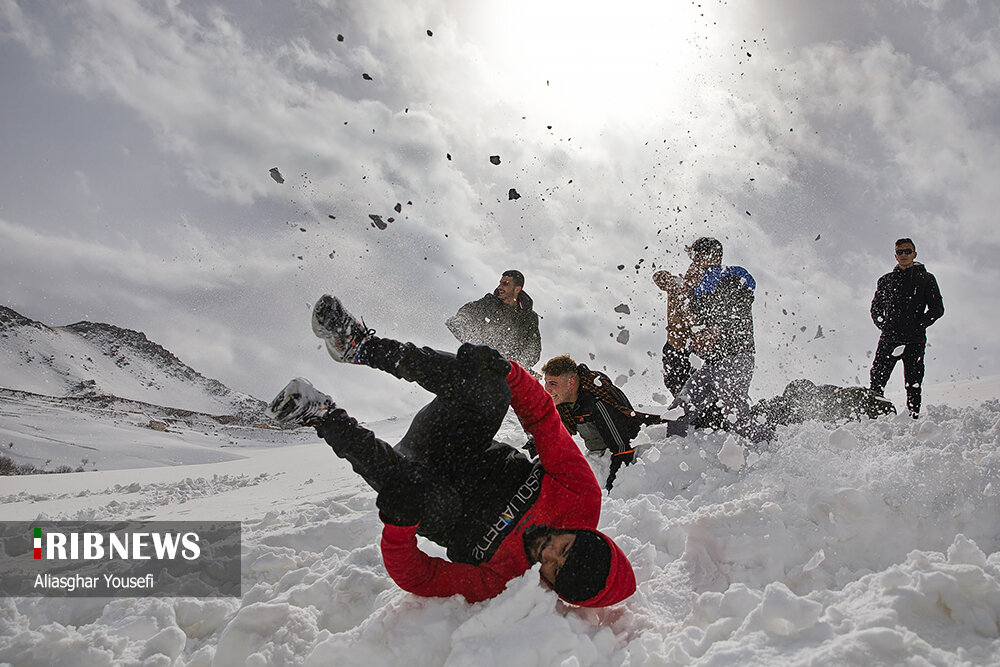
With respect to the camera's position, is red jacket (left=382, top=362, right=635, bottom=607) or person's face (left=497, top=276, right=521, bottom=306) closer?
red jacket (left=382, top=362, right=635, bottom=607)

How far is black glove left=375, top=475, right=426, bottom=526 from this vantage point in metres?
2.18

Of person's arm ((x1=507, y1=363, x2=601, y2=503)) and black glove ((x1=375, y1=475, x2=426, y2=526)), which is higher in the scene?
person's arm ((x1=507, y1=363, x2=601, y2=503))

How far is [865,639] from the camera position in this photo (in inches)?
61.6

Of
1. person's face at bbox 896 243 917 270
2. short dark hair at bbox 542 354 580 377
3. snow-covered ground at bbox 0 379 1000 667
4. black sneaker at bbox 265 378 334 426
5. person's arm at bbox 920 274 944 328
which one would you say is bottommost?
snow-covered ground at bbox 0 379 1000 667

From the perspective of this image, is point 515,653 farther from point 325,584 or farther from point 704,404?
point 704,404

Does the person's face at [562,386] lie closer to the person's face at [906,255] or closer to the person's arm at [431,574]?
the person's arm at [431,574]

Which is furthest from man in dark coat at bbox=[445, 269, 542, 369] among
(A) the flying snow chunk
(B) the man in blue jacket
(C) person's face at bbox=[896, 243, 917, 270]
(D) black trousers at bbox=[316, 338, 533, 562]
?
(C) person's face at bbox=[896, 243, 917, 270]

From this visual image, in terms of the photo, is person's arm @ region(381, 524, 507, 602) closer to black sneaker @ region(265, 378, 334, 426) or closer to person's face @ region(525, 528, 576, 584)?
person's face @ region(525, 528, 576, 584)

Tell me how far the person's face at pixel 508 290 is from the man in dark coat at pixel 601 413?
1.98 meters

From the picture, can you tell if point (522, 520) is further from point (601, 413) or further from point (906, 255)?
point (906, 255)

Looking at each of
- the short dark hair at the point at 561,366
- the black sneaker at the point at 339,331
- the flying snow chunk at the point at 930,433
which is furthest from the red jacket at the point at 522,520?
the flying snow chunk at the point at 930,433

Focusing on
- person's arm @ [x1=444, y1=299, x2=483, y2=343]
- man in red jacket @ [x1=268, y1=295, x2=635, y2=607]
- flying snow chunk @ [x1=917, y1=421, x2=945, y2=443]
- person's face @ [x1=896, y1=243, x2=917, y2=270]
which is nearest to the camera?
man in red jacket @ [x1=268, y1=295, x2=635, y2=607]

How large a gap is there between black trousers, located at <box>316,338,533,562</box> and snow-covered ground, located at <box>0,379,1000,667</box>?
414 millimetres

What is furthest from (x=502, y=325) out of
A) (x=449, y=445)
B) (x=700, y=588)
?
(x=700, y=588)
